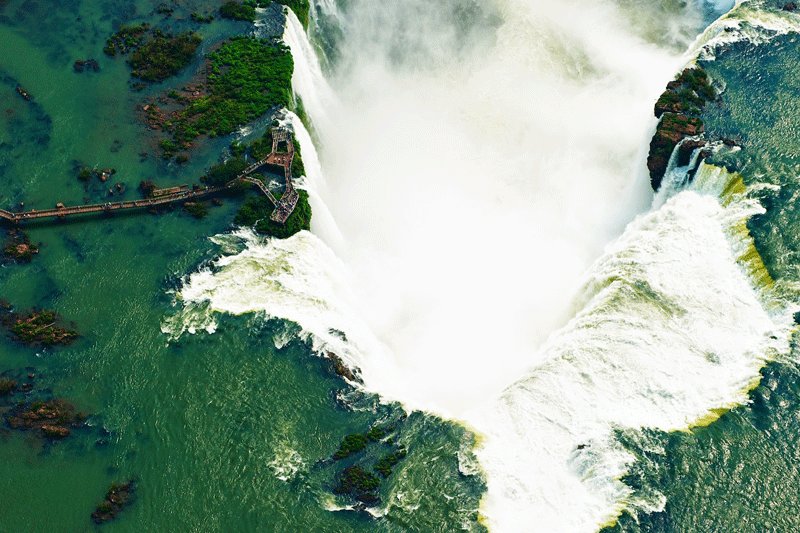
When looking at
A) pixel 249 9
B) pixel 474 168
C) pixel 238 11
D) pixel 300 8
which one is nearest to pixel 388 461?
pixel 474 168

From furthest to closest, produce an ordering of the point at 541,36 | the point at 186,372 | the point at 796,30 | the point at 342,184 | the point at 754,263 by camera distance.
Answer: the point at 541,36 < the point at 796,30 < the point at 342,184 < the point at 754,263 < the point at 186,372

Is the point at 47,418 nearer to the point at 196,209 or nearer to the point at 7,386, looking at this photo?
the point at 7,386

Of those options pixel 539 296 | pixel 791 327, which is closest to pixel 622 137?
pixel 539 296

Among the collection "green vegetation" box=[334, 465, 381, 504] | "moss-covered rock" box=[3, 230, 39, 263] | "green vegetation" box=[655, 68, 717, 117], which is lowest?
"moss-covered rock" box=[3, 230, 39, 263]

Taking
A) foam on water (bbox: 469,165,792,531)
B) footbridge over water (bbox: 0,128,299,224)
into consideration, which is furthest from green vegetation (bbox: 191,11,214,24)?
foam on water (bbox: 469,165,792,531)

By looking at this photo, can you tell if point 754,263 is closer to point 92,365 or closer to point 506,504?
point 506,504

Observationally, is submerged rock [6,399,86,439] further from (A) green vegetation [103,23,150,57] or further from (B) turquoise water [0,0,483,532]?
(A) green vegetation [103,23,150,57]
